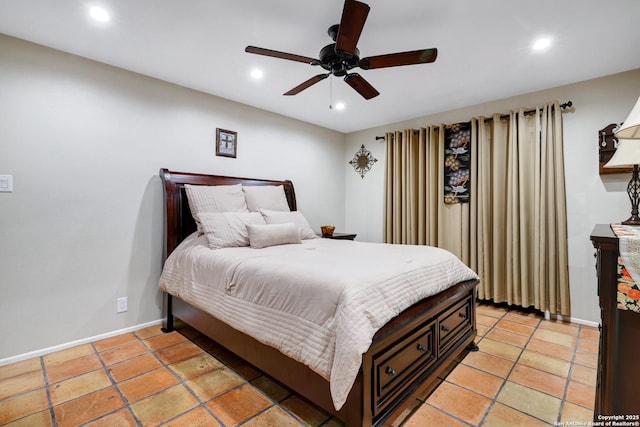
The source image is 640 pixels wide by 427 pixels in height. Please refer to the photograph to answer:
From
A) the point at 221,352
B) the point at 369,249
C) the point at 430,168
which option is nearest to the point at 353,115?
the point at 430,168

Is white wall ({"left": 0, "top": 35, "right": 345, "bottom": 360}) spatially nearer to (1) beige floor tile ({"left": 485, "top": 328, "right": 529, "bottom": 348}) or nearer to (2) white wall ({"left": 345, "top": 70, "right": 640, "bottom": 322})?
(1) beige floor tile ({"left": 485, "top": 328, "right": 529, "bottom": 348})

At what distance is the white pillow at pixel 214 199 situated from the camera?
2846 mm

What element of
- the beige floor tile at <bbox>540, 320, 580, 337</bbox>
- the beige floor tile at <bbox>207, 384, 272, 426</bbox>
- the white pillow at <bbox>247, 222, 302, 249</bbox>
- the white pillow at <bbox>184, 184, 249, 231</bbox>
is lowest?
the beige floor tile at <bbox>207, 384, 272, 426</bbox>

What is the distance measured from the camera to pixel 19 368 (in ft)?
7.04

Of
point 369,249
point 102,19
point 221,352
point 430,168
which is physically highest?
point 102,19

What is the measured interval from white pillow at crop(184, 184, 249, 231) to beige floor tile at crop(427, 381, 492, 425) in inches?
90.4

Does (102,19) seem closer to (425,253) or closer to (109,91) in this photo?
(109,91)

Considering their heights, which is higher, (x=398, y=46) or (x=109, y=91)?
(x=398, y=46)

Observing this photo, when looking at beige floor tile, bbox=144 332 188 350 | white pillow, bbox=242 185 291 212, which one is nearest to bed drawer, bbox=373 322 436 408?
beige floor tile, bbox=144 332 188 350

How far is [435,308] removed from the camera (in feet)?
6.11

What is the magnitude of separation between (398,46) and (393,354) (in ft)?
7.22

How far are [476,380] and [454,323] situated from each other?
368 mm

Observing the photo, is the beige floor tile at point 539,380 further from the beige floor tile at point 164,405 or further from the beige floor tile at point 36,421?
the beige floor tile at point 36,421

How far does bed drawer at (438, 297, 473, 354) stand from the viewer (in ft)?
6.49
